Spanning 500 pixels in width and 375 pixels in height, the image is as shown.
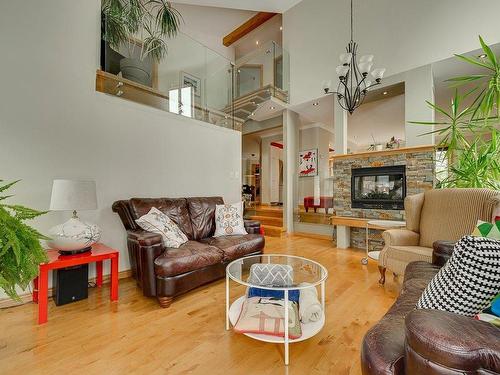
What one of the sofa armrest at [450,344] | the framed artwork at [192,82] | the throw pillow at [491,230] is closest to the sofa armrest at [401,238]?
the throw pillow at [491,230]

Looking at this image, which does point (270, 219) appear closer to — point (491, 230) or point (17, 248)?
point (491, 230)

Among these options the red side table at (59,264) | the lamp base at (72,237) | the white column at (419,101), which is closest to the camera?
the red side table at (59,264)

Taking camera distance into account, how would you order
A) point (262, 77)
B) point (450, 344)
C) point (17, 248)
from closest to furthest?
point (450, 344) < point (17, 248) < point (262, 77)

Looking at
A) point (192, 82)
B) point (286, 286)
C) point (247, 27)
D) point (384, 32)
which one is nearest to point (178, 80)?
point (192, 82)

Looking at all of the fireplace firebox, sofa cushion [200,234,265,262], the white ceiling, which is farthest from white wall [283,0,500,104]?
sofa cushion [200,234,265,262]

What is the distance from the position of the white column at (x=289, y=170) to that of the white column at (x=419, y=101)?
2.42 meters

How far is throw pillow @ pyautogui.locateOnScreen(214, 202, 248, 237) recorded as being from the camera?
3.11 metres

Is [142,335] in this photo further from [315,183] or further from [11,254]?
[315,183]

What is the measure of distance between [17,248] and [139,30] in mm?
3389

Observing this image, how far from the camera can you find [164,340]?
64.5 inches

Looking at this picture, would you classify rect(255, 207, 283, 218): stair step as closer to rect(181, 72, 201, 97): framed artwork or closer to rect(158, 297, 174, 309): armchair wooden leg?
rect(181, 72, 201, 97): framed artwork

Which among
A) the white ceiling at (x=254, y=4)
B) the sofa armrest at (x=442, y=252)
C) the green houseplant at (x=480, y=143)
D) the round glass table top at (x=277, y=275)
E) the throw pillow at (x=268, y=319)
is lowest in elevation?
the throw pillow at (x=268, y=319)

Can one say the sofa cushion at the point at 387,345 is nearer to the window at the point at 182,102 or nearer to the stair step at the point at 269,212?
the window at the point at 182,102

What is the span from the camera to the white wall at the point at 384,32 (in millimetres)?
3314
